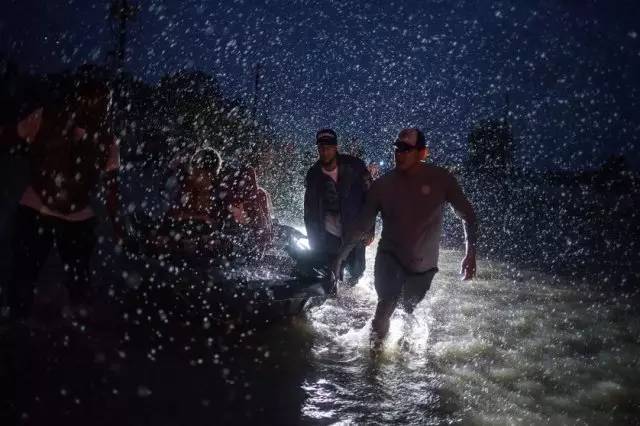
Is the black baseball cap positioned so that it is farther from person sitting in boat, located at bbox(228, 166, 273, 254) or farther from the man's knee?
the man's knee

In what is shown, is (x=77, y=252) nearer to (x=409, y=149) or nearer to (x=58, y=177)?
(x=58, y=177)

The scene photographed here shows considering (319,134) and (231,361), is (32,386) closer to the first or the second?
(231,361)

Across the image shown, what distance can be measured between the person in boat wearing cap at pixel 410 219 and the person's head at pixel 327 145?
1316mm

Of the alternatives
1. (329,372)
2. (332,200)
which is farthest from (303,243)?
(329,372)

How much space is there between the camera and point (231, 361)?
3748mm

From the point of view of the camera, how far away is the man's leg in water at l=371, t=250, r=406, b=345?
4.20 metres

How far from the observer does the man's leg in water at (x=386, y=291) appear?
13.8 feet

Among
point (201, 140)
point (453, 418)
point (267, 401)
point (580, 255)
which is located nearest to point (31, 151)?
point (267, 401)

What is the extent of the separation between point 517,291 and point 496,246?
646cm

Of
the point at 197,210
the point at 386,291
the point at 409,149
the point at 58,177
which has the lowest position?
the point at 386,291

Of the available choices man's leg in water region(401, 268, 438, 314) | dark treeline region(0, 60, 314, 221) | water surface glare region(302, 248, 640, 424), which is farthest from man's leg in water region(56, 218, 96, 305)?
dark treeline region(0, 60, 314, 221)

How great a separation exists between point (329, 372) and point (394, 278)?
0.97 metres

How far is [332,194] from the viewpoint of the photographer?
5.64 meters

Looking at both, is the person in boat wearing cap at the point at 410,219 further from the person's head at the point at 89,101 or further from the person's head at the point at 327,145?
the person's head at the point at 89,101
